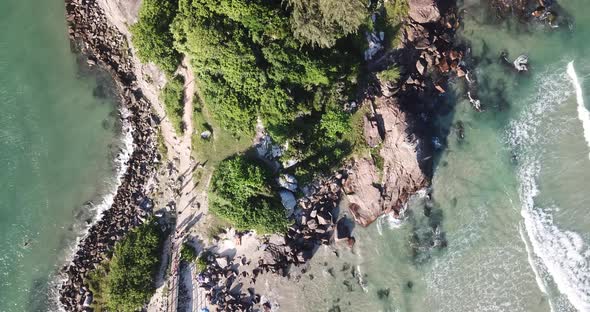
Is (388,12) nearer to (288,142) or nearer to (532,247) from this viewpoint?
(288,142)

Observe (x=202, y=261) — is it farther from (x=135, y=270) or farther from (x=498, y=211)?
(x=498, y=211)

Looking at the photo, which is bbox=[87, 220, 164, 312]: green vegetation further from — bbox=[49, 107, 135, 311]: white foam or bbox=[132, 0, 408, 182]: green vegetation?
bbox=[132, 0, 408, 182]: green vegetation

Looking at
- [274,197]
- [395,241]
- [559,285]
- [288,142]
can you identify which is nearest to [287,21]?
[288,142]

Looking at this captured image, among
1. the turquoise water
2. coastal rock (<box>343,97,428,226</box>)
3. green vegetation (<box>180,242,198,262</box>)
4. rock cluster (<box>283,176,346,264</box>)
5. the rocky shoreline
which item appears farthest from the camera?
the turquoise water

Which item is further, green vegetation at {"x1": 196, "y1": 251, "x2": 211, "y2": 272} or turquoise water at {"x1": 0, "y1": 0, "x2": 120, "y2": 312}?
turquoise water at {"x1": 0, "y1": 0, "x2": 120, "y2": 312}

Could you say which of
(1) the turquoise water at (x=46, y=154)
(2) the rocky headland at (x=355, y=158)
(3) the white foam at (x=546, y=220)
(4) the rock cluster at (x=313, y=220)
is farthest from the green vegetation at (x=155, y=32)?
(3) the white foam at (x=546, y=220)

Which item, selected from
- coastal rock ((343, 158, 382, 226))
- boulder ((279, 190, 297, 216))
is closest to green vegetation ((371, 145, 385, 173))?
coastal rock ((343, 158, 382, 226))

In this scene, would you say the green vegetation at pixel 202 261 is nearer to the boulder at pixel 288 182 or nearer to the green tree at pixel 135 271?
the green tree at pixel 135 271
